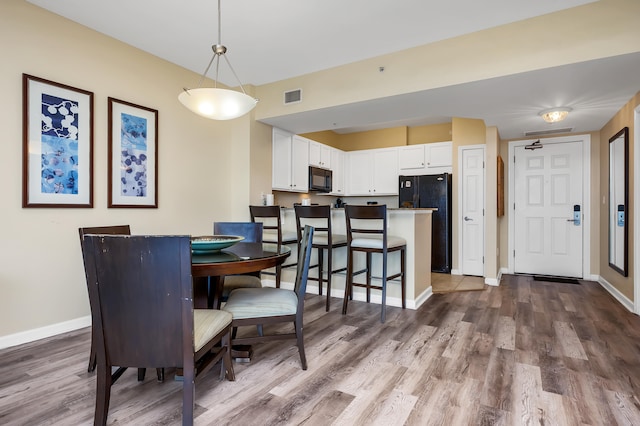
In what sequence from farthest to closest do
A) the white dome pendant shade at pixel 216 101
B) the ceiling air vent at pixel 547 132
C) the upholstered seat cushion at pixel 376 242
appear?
1. the ceiling air vent at pixel 547 132
2. the upholstered seat cushion at pixel 376 242
3. the white dome pendant shade at pixel 216 101

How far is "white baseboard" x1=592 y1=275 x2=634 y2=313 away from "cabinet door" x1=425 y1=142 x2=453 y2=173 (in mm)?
2637

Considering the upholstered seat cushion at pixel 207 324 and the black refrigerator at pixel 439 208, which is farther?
the black refrigerator at pixel 439 208

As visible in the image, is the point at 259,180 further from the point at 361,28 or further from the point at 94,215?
the point at 361,28

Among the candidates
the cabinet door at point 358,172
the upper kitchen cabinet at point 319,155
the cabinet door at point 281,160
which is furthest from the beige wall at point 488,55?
the cabinet door at point 358,172

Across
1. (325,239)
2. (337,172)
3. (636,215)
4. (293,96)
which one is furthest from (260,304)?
(337,172)

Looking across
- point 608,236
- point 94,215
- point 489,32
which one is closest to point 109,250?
point 94,215

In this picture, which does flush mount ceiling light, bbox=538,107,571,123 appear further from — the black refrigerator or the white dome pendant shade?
the white dome pendant shade

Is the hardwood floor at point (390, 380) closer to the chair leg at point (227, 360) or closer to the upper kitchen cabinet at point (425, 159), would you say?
the chair leg at point (227, 360)

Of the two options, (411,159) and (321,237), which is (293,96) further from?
(411,159)

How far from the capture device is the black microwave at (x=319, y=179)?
541 cm

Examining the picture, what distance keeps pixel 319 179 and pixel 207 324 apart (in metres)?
4.19

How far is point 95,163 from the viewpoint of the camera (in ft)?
9.56

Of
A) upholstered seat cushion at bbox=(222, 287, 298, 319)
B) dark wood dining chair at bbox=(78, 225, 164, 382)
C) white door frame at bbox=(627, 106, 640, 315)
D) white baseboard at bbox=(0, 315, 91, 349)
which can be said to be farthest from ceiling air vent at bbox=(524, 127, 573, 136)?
white baseboard at bbox=(0, 315, 91, 349)

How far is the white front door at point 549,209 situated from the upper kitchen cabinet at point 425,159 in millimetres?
1033
